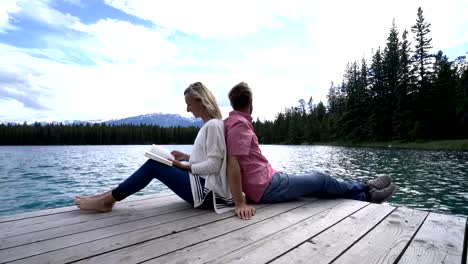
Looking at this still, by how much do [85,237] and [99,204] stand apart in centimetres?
81

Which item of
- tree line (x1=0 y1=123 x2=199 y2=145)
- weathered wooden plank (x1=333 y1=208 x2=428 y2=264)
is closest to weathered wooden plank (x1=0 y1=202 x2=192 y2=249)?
weathered wooden plank (x1=333 y1=208 x2=428 y2=264)

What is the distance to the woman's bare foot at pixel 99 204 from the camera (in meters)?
3.00

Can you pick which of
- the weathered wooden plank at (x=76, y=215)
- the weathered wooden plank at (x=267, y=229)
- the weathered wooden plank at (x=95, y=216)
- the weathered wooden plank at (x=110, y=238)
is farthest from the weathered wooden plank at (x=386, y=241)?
the weathered wooden plank at (x=76, y=215)

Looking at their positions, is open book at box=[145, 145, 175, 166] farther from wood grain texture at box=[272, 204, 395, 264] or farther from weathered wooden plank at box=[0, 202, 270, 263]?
wood grain texture at box=[272, 204, 395, 264]

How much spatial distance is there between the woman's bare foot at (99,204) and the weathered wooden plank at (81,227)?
22cm

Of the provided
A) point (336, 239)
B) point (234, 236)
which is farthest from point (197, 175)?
point (336, 239)

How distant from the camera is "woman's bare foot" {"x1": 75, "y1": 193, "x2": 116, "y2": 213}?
300 centimetres

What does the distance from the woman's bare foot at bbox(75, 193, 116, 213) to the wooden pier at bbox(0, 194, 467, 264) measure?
8 centimetres

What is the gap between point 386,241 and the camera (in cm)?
224

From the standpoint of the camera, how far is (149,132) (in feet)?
357

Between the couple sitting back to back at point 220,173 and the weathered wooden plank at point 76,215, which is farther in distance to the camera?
the couple sitting back to back at point 220,173

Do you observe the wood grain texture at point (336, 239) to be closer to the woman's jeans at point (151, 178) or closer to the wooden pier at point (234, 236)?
the wooden pier at point (234, 236)

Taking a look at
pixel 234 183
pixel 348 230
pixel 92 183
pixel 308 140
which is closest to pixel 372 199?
pixel 348 230

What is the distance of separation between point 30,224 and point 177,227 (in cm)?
144
